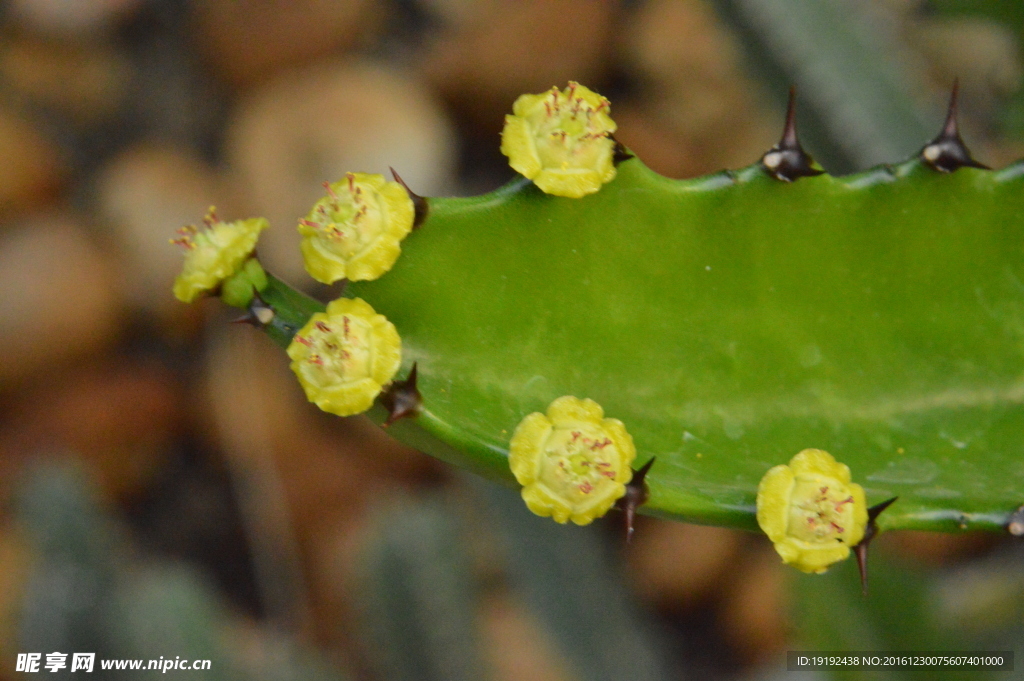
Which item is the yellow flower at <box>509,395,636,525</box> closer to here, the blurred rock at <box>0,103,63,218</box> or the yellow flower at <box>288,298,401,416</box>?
the yellow flower at <box>288,298,401,416</box>

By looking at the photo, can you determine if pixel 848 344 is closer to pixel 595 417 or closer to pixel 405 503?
pixel 595 417

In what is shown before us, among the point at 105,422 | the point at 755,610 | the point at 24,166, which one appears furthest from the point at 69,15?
the point at 755,610

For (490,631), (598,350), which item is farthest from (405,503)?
(598,350)

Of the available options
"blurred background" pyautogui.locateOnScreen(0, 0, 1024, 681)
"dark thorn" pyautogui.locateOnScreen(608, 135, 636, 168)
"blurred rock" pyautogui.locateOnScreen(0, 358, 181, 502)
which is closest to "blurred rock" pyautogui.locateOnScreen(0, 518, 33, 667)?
"blurred background" pyautogui.locateOnScreen(0, 0, 1024, 681)

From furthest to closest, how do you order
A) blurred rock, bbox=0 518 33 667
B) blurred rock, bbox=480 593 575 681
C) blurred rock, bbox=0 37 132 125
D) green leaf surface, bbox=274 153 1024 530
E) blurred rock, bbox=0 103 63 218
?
blurred rock, bbox=0 37 132 125, blurred rock, bbox=0 103 63 218, blurred rock, bbox=480 593 575 681, blurred rock, bbox=0 518 33 667, green leaf surface, bbox=274 153 1024 530

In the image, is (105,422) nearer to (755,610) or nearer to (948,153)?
(755,610)

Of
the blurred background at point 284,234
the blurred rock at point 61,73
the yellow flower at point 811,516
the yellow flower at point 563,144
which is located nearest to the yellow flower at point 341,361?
the yellow flower at point 563,144
